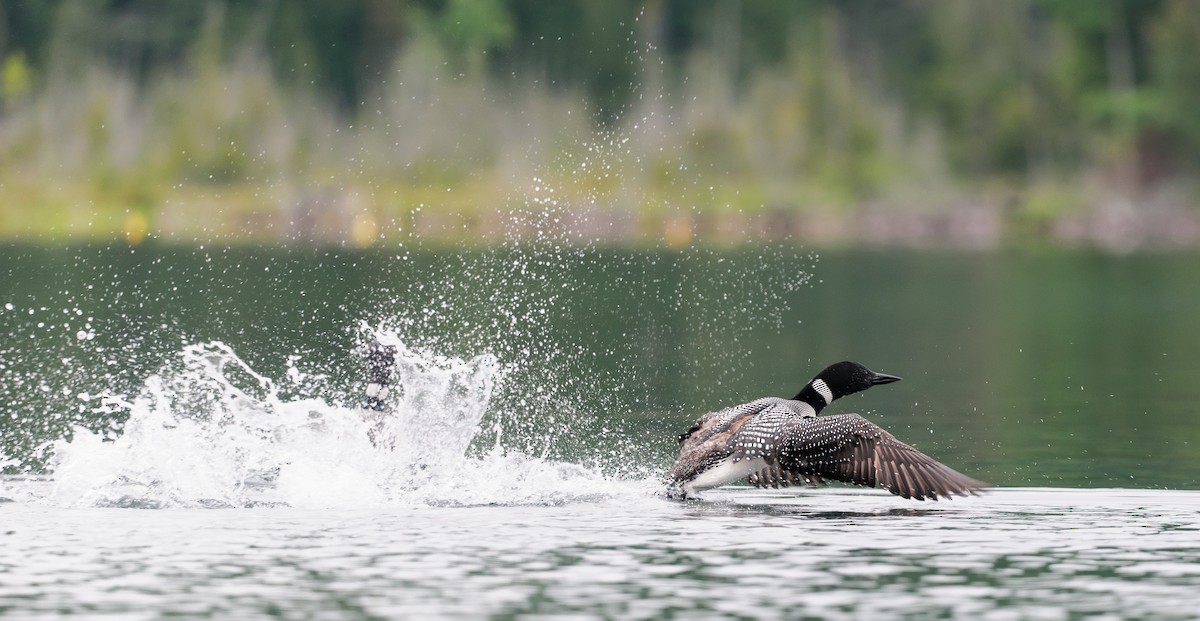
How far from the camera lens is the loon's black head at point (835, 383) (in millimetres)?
16812

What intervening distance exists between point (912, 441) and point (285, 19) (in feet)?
305

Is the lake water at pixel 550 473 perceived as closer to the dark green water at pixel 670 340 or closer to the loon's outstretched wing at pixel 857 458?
the dark green water at pixel 670 340

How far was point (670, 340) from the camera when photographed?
33.0 m

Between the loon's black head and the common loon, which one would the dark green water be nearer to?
the loon's black head

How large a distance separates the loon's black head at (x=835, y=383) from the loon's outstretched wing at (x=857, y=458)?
0.79m

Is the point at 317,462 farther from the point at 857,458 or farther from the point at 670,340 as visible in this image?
the point at 670,340

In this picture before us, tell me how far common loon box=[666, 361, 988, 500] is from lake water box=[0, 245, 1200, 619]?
26cm

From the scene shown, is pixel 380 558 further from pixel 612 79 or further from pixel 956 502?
pixel 612 79

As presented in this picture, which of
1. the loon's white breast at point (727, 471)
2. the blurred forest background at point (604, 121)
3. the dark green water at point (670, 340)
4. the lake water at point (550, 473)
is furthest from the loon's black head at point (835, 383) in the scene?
the blurred forest background at point (604, 121)

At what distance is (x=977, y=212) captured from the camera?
85.8 metres

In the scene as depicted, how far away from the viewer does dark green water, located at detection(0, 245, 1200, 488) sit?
2094 cm

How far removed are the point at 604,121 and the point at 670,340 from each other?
7531 cm

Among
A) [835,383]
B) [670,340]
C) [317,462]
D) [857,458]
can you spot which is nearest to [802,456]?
[857,458]

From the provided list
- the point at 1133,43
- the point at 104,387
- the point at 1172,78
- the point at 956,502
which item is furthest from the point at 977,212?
the point at 956,502
